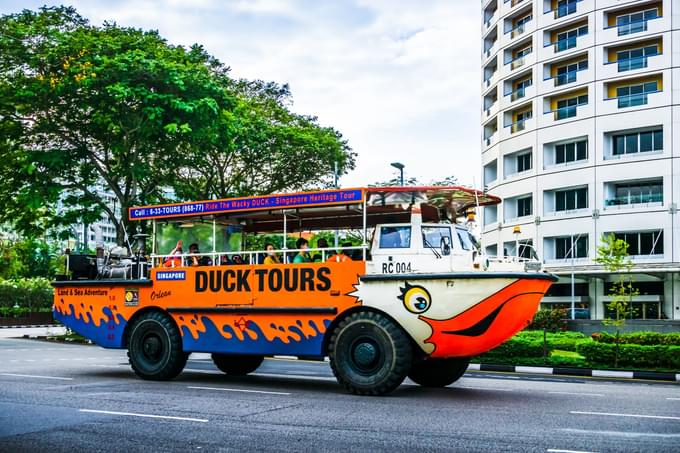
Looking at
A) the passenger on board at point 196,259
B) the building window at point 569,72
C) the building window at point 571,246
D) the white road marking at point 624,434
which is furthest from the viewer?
the building window at point 569,72

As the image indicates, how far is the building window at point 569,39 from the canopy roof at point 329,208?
3861 centimetres

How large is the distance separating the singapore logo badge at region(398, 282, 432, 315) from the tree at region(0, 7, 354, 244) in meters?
14.9

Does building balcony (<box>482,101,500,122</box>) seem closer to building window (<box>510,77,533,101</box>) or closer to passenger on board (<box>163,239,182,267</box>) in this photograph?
building window (<box>510,77,533,101</box>)

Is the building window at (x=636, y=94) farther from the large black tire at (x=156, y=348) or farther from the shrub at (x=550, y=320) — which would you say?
the large black tire at (x=156, y=348)

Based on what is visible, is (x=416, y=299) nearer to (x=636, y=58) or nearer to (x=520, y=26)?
(x=636, y=58)

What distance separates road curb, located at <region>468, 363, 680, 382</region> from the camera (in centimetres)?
1875

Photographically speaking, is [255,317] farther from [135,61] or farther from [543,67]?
[543,67]

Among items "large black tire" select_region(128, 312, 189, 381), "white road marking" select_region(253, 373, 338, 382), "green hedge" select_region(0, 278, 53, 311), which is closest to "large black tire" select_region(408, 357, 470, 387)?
"white road marking" select_region(253, 373, 338, 382)

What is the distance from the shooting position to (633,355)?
64.8ft

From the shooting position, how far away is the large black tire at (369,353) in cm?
1232

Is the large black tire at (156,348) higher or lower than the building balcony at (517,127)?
lower

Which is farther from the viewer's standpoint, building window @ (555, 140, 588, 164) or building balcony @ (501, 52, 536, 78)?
building balcony @ (501, 52, 536, 78)

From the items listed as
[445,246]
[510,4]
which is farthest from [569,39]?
[445,246]

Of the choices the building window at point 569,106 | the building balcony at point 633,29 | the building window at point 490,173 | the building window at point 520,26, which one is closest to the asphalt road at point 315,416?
the building balcony at point 633,29
